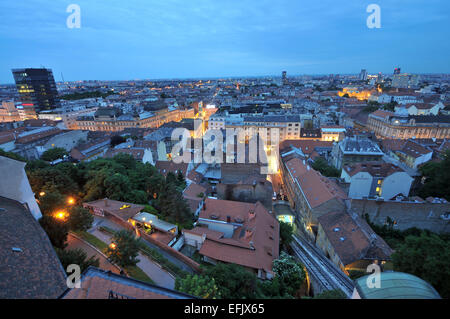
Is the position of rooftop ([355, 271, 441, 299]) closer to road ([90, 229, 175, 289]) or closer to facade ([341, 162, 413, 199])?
road ([90, 229, 175, 289])

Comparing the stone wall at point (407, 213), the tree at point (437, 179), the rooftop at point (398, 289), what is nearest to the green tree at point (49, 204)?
the rooftop at point (398, 289)

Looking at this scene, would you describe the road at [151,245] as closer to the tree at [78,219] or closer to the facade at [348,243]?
the tree at [78,219]

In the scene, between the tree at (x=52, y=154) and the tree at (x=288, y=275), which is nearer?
the tree at (x=288, y=275)

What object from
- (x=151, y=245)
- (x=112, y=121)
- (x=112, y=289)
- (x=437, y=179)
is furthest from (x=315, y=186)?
(x=112, y=121)

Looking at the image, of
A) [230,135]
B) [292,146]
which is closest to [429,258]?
[292,146]

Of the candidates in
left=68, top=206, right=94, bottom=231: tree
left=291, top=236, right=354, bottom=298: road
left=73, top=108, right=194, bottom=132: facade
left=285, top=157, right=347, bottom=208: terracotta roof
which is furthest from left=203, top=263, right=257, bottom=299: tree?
left=73, top=108, right=194, bottom=132: facade
